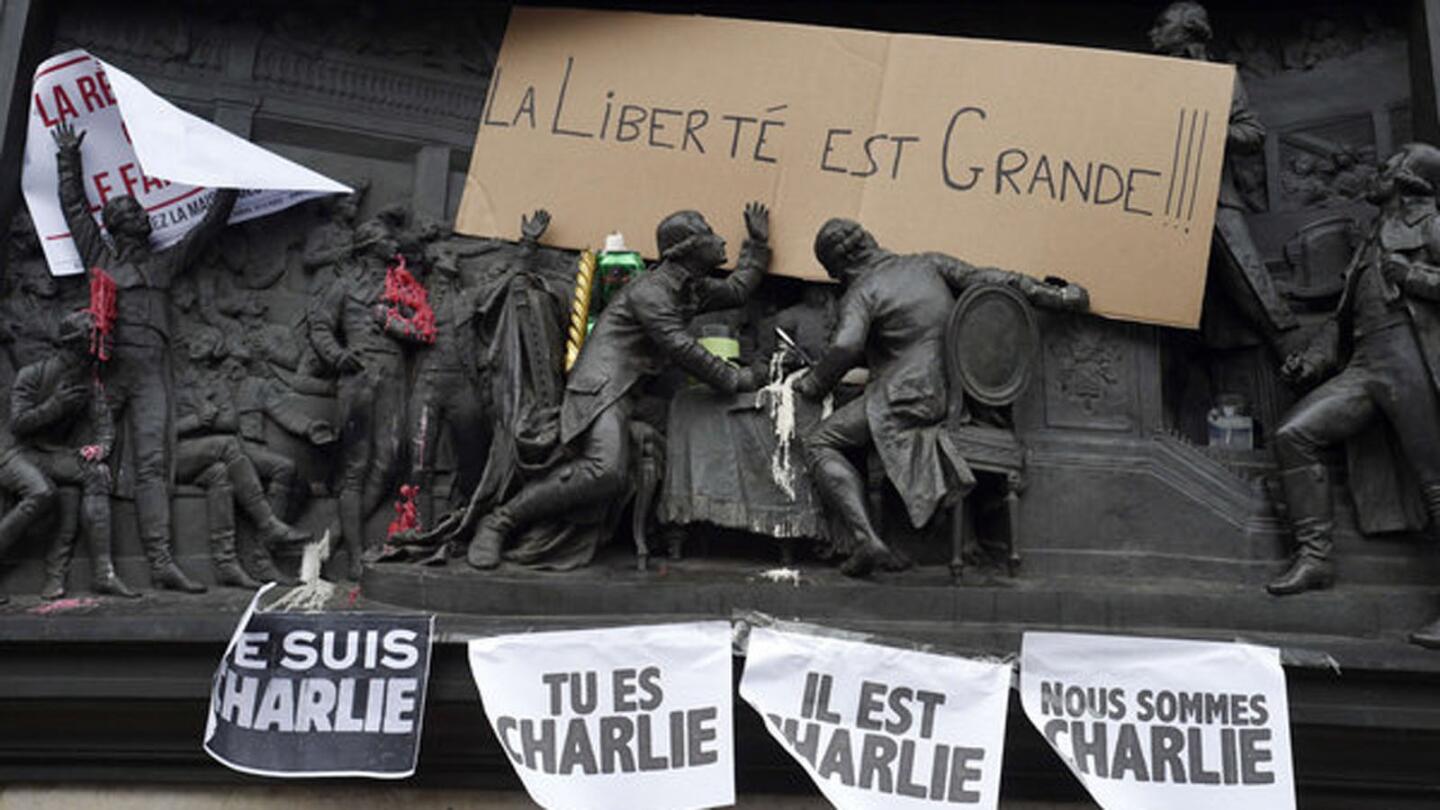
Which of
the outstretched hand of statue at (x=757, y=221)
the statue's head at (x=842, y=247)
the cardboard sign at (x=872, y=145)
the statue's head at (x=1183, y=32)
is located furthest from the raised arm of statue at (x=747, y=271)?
the statue's head at (x=1183, y=32)

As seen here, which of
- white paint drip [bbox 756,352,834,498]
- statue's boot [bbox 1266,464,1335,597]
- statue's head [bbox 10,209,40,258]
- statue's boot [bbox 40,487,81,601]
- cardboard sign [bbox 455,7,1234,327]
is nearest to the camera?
statue's boot [bbox 1266,464,1335,597]

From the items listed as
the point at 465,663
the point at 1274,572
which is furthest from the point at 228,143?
the point at 1274,572

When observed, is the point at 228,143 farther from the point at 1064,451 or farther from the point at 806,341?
the point at 1064,451

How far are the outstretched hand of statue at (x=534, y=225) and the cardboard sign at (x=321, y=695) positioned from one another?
2.14 meters

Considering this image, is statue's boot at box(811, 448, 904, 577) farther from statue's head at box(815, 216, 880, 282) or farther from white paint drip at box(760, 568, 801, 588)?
statue's head at box(815, 216, 880, 282)

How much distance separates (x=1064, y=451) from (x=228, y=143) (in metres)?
4.43

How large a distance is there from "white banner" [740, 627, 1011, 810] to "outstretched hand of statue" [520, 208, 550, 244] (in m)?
2.53

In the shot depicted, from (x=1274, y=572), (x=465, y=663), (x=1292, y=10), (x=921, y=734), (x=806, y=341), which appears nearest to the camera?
(x=921, y=734)

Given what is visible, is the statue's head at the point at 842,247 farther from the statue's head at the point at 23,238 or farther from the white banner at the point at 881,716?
the statue's head at the point at 23,238

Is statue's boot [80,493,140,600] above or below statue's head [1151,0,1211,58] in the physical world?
below

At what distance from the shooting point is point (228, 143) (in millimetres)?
7195

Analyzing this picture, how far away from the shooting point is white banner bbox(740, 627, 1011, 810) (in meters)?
5.50

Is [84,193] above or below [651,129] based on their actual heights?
below

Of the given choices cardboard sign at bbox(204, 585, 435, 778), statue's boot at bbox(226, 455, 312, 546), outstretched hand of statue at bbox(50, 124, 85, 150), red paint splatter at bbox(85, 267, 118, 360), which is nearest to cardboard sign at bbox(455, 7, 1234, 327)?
statue's boot at bbox(226, 455, 312, 546)
